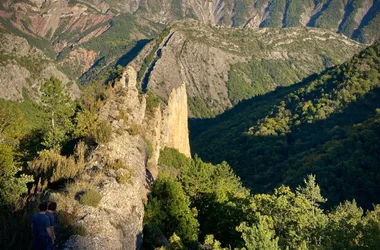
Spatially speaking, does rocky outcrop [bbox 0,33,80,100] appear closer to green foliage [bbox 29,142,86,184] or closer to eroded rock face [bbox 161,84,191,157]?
eroded rock face [bbox 161,84,191,157]

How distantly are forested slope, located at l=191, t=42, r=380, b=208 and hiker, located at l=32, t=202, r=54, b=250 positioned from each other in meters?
98.5

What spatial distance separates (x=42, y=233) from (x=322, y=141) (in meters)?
145

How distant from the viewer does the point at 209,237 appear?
27109 millimetres

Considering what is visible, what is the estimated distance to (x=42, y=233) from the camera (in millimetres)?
12539

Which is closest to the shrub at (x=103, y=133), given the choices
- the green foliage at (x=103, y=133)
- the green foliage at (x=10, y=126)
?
the green foliage at (x=103, y=133)

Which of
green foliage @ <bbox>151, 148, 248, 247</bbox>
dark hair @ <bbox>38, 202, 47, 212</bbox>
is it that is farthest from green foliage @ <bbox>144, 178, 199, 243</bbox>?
dark hair @ <bbox>38, 202, 47, 212</bbox>

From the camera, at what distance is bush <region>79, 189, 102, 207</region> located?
16336 millimetres

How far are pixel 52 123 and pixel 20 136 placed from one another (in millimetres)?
3791

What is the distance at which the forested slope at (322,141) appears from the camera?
355ft

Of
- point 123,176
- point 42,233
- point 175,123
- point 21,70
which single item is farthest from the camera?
point 21,70

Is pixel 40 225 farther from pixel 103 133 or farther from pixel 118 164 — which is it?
pixel 103 133

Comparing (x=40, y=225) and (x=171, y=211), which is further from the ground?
(x=171, y=211)

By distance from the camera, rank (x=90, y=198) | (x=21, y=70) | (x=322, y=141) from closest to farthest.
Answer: (x=90, y=198) → (x=322, y=141) → (x=21, y=70)

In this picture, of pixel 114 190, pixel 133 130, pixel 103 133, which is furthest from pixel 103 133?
pixel 114 190
